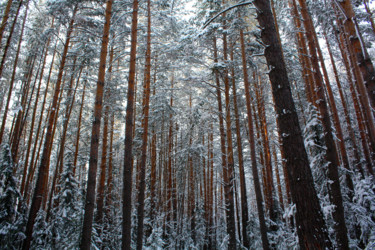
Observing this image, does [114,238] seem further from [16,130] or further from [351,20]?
[351,20]

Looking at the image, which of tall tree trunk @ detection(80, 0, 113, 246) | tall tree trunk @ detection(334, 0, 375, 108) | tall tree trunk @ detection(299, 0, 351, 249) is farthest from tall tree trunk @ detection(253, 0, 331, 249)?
tall tree trunk @ detection(80, 0, 113, 246)

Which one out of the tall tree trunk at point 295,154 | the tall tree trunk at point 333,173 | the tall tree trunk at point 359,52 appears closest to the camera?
the tall tree trunk at point 295,154

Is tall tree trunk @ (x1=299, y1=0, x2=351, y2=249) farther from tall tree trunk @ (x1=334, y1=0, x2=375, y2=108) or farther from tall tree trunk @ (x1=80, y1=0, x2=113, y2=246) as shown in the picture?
tall tree trunk @ (x1=80, y1=0, x2=113, y2=246)

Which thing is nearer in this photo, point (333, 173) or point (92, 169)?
point (333, 173)

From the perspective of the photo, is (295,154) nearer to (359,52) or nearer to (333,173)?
(359,52)

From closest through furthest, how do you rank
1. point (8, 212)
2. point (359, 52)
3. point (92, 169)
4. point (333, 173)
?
point (359, 52), point (333, 173), point (92, 169), point (8, 212)

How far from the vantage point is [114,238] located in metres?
10.1

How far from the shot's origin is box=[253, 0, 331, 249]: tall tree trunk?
129 inches

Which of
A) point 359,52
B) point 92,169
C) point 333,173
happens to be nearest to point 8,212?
point 92,169

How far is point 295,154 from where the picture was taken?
3.61 meters

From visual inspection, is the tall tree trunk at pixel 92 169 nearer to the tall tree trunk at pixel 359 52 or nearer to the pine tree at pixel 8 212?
the pine tree at pixel 8 212

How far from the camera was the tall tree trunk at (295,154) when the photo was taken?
327 centimetres

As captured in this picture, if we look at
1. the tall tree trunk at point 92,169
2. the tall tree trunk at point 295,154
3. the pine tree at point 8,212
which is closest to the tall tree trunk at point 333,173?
the tall tree trunk at point 295,154

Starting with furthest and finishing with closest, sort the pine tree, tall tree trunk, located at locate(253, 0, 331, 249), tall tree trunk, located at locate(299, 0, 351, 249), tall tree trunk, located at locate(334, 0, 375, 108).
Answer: the pine tree → tall tree trunk, located at locate(299, 0, 351, 249) → tall tree trunk, located at locate(334, 0, 375, 108) → tall tree trunk, located at locate(253, 0, 331, 249)
